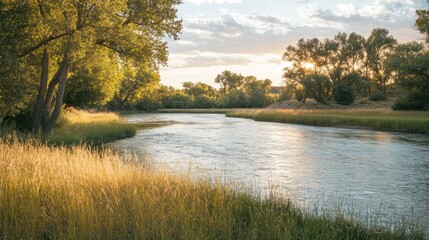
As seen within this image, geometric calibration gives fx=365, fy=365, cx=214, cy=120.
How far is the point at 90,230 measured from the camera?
6.35 metres

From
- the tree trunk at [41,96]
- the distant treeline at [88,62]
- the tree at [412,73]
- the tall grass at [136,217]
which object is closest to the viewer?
the tall grass at [136,217]

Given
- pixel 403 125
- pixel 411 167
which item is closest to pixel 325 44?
pixel 403 125

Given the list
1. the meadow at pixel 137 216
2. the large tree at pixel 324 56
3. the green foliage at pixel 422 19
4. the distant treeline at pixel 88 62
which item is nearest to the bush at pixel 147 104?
the distant treeline at pixel 88 62

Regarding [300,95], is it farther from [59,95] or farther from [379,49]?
[59,95]

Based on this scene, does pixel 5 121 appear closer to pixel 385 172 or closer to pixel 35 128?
pixel 35 128

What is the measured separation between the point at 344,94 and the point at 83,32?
231 feet

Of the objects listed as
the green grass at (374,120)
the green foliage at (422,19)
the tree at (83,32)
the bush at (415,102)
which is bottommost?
the green grass at (374,120)

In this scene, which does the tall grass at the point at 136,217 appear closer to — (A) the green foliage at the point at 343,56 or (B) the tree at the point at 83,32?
(B) the tree at the point at 83,32

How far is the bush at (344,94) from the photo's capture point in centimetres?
8050

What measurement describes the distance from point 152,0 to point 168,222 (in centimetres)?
1981

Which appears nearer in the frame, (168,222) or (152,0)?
(168,222)

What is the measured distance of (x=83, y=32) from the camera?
20297 millimetres

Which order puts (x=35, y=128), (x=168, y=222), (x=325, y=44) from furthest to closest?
(x=325, y=44), (x=35, y=128), (x=168, y=222)

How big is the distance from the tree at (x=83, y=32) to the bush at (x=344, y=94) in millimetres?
63670
